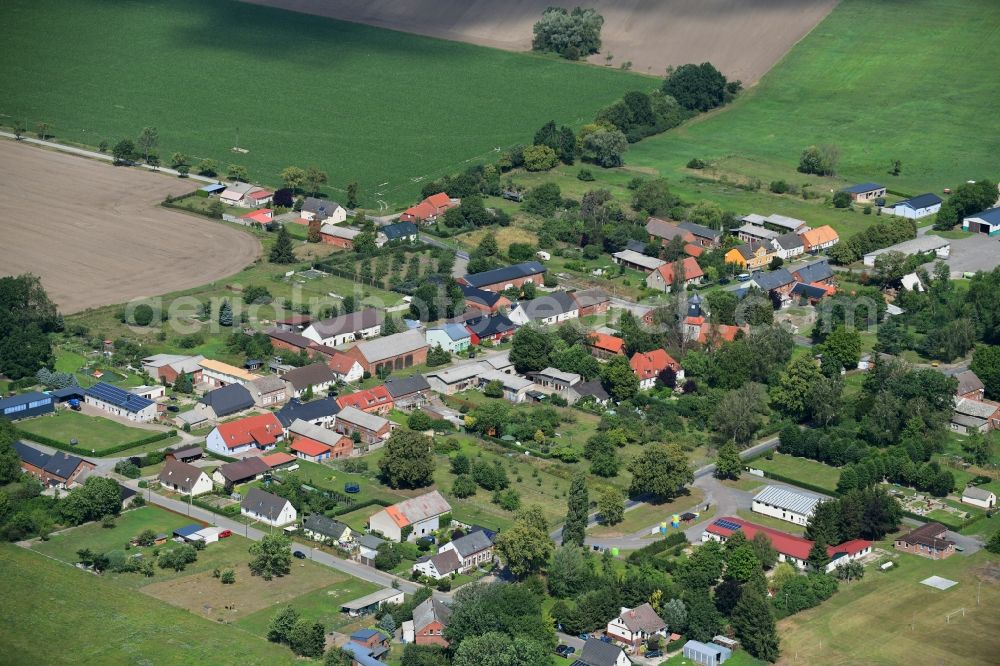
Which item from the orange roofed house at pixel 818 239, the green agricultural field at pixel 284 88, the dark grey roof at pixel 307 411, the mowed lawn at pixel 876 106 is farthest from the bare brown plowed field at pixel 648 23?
the dark grey roof at pixel 307 411

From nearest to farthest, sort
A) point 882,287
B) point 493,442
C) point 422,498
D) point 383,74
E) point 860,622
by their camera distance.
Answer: point 860,622 → point 422,498 → point 493,442 → point 882,287 → point 383,74

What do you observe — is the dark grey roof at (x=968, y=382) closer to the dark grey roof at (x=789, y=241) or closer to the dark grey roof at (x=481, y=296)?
the dark grey roof at (x=789, y=241)

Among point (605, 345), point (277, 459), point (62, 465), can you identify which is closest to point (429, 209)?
point (605, 345)

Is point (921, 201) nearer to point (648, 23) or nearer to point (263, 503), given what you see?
point (648, 23)

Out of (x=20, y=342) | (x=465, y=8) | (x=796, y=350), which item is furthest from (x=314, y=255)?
(x=465, y=8)

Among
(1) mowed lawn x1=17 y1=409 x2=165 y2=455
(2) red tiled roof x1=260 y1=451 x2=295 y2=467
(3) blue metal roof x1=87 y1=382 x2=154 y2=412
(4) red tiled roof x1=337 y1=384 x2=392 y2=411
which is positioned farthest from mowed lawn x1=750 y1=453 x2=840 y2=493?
(3) blue metal roof x1=87 y1=382 x2=154 y2=412

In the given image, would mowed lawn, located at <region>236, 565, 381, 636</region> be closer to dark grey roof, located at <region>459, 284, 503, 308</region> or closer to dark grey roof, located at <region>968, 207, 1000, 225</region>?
dark grey roof, located at <region>459, 284, 503, 308</region>

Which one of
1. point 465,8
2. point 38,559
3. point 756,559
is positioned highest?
point 465,8

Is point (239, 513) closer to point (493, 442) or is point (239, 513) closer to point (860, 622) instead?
point (493, 442)
